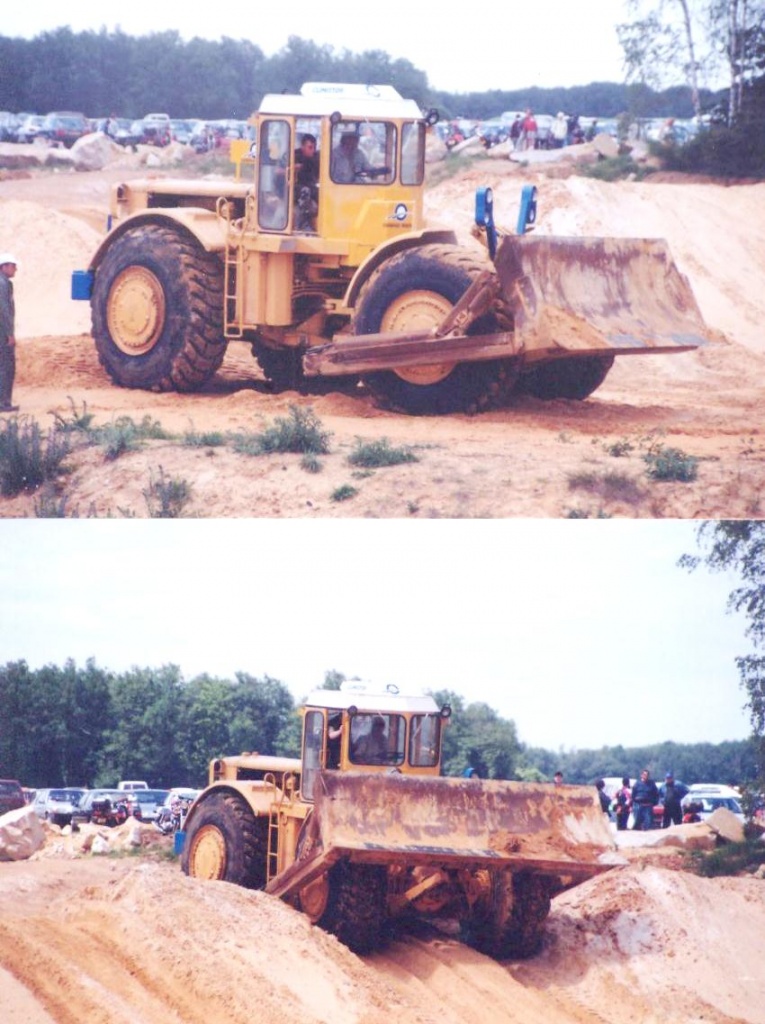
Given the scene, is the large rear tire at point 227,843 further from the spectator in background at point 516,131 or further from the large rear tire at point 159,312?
the spectator in background at point 516,131

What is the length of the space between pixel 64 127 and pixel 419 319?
263 cm

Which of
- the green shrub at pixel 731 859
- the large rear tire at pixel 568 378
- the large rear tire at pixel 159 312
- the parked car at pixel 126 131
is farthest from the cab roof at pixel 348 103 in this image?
the green shrub at pixel 731 859

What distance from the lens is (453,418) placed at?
1041 cm

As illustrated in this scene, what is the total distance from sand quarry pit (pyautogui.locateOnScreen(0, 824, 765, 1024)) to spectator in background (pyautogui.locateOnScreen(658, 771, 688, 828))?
214 centimetres

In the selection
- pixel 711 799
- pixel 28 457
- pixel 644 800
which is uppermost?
pixel 28 457

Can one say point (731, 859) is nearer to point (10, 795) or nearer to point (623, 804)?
point (623, 804)

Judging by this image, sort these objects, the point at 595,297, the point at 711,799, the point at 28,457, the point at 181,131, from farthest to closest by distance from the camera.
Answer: the point at 711,799, the point at 181,131, the point at 595,297, the point at 28,457

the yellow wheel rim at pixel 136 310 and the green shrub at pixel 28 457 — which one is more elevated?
the yellow wheel rim at pixel 136 310

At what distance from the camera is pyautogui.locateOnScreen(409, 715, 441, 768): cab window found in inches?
348

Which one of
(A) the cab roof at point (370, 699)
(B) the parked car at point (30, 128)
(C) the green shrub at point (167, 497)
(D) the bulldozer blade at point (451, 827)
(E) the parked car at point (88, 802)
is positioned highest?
(B) the parked car at point (30, 128)

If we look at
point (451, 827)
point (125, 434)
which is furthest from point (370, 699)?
point (125, 434)

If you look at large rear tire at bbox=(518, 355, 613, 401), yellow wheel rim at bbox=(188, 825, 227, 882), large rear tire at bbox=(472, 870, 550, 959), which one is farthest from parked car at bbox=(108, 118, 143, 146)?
large rear tire at bbox=(472, 870, 550, 959)

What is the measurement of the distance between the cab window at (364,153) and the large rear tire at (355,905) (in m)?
4.61

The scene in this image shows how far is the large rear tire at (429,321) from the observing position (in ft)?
33.8
